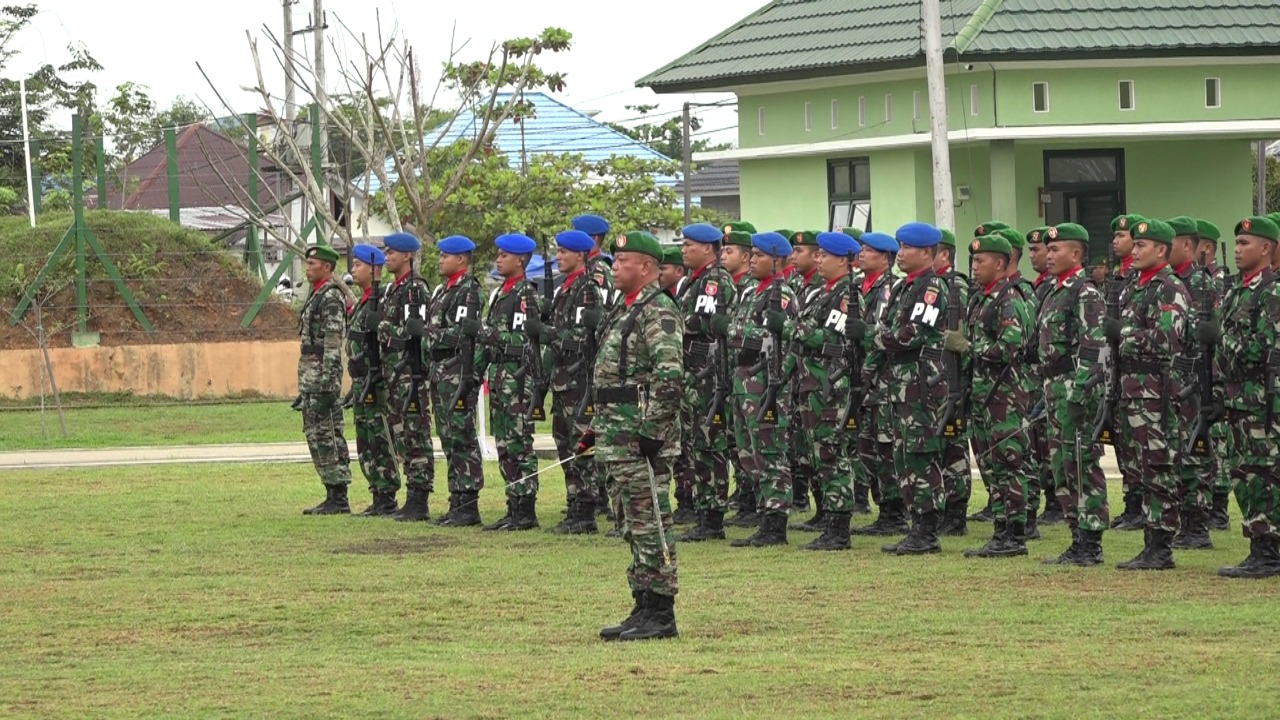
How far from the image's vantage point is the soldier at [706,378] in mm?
13609

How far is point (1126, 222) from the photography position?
39.9 feet

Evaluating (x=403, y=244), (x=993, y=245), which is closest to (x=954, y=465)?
(x=993, y=245)

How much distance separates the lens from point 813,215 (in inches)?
1090

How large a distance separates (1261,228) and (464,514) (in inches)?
267

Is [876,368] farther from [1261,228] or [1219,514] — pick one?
[1219,514]

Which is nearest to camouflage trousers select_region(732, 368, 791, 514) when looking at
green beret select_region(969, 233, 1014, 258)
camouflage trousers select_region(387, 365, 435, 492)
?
green beret select_region(969, 233, 1014, 258)

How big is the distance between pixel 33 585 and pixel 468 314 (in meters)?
4.07

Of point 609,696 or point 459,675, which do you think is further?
point 459,675

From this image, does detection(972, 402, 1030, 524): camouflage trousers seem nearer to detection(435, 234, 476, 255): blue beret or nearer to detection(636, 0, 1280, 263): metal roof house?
detection(435, 234, 476, 255): blue beret

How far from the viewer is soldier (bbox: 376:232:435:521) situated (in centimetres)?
1508

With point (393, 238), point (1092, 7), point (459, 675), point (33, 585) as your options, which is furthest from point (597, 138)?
point (459, 675)

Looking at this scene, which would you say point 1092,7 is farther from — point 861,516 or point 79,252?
point 79,252

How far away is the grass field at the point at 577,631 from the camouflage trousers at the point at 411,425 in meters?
0.57

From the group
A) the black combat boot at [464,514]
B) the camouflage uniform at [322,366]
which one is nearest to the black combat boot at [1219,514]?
the black combat boot at [464,514]
